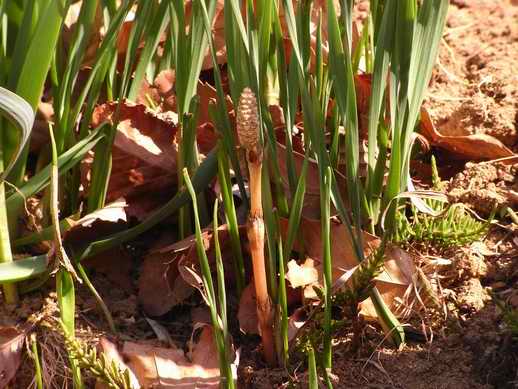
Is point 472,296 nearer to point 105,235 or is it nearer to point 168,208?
point 168,208

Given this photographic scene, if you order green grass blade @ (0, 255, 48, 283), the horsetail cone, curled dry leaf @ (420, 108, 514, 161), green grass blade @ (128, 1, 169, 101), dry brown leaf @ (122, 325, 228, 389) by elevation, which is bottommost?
dry brown leaf @ (122, 325, 228, 389)

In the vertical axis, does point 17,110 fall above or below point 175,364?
above

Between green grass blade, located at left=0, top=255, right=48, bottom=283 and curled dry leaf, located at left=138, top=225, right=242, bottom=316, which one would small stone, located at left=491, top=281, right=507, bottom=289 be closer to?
curled dry leaf, located at left=138, top=225, right=242, bottom=316

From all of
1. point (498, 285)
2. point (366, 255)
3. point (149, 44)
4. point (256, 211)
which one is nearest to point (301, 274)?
point (366, 255)

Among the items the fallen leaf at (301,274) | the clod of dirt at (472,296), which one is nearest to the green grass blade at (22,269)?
the fallen leaf at (301,274)

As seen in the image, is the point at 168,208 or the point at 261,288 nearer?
the point at 261,288

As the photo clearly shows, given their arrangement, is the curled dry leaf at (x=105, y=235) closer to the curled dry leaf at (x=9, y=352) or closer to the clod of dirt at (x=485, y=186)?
the curled dry leaf at (x=9, y=352)

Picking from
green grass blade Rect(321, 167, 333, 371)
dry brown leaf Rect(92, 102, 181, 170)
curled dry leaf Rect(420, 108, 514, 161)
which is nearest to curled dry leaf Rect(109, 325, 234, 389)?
green grass blade Rect(321, 167, 333, 371)
